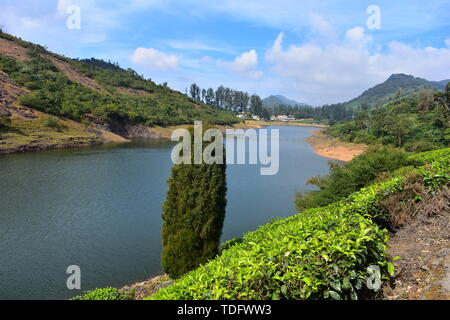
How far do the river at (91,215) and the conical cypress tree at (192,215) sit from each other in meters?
4.24

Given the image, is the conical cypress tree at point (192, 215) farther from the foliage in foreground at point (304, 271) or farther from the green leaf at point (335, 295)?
the green leaf at point (335, 295)

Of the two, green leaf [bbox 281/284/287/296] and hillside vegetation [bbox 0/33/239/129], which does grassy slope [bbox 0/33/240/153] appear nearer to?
hillside vegetation [bbox 0/33/239/129]

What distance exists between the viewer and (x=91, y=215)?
1845cm

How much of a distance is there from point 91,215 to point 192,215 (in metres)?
11.6

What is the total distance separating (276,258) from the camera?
4.21m

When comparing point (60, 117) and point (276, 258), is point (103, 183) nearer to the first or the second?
point (276, 258)

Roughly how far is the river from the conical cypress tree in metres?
4.24

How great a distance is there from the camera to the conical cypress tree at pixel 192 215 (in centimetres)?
929

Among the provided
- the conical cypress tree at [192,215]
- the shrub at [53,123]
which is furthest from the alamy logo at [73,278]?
the shrub at [53,123]

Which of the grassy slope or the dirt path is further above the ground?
the grassy slope

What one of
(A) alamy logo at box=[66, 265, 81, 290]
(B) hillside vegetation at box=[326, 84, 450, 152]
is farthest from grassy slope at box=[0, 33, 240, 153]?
(B) hillside vegetation at box=[326, 84, 450, 152]

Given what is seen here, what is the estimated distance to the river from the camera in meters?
12.6

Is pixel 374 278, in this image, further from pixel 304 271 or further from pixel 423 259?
pixel 423 259

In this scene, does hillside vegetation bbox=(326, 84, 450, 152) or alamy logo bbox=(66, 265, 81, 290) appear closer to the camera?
alamy logo bbox=(66, 265, 81, 290)
